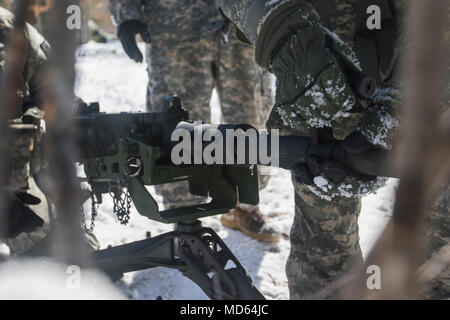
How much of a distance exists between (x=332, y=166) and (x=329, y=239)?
2.15ft

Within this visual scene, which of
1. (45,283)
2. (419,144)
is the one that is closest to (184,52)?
(45,283)

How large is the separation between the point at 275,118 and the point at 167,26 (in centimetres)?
164

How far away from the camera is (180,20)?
119 inches

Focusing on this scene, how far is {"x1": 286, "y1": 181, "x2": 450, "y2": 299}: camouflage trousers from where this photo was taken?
1610 millimetres

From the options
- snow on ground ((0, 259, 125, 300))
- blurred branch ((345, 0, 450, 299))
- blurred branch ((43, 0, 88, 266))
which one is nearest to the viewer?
blurred branch ((345, 0, 450, 299))

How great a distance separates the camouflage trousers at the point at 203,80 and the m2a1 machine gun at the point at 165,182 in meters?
1.35

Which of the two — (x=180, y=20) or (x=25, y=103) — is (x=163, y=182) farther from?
(x=180, y=20)

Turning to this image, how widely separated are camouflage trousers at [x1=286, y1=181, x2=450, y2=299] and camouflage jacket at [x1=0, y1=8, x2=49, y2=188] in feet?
4.69

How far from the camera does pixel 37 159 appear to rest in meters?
2.46

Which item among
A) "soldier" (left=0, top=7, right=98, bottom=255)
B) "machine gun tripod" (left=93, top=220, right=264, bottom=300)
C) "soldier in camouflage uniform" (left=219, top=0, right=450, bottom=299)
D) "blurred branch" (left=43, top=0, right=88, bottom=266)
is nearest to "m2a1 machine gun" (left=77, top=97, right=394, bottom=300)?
"machine gun tripod" (left=93, top=220, right=264, bottom=300)

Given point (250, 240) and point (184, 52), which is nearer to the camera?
point (250, 240)

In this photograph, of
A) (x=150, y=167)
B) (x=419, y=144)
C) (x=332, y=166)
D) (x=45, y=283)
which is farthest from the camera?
(x=45, y=283)

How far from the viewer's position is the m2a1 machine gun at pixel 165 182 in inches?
55.0

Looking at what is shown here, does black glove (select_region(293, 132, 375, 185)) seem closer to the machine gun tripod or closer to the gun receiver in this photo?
the gun receiver
